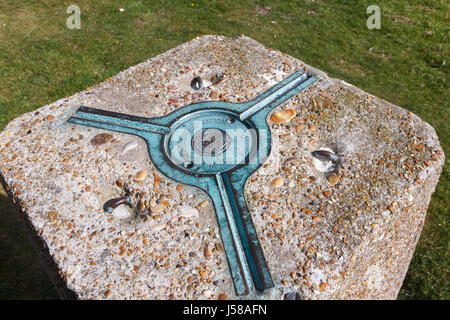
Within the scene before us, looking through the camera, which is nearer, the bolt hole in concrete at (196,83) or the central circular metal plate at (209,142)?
the central circular metal plate at (209,142)

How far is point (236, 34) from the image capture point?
17.5 feet

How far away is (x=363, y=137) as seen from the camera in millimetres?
2297

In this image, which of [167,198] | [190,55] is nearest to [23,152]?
[167,198]

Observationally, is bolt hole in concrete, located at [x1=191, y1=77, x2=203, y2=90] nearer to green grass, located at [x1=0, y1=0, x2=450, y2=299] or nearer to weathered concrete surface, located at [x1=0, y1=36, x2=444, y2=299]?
weathered concrete surface, located at [x1=0, y1=36, x2=444, y2=299]

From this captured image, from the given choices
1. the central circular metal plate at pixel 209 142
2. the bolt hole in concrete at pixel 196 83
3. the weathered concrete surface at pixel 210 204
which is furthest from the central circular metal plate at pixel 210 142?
the bolt hole in concrete at pixel 196 83

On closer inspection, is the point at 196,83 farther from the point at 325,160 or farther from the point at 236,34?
the point at 236,34

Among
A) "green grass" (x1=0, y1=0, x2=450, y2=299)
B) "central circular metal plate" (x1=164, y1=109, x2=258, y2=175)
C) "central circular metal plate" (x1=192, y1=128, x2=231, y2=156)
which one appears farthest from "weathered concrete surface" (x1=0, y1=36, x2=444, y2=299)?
"green grass" (x1=0, y1=0, x2=450, y2=299)

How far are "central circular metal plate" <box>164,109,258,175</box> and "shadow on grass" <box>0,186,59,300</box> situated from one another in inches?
67.3

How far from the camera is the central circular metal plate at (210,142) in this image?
2.23 metres

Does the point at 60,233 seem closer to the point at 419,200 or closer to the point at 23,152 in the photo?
the point at 23,152

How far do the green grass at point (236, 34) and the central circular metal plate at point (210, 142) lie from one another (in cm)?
218

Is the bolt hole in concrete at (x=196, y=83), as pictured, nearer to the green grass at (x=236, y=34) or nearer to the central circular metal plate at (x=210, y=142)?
the central circular metal plate at (x=210, y=142)

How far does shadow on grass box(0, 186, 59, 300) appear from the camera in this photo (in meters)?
3.03

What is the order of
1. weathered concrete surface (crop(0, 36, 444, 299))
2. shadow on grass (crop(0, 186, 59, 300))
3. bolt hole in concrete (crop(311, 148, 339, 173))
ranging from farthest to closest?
shadow on grass (crop(0, 186, 59, 300))
bolt hole in concrete (crop(311, 148, 339, 173))
weathered concrete surface (crop(0, 36, 444, 299))
